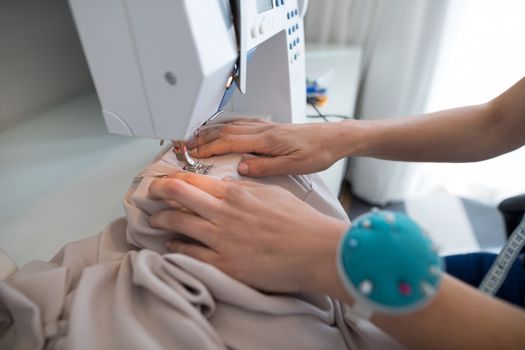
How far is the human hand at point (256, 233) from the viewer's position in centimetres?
37

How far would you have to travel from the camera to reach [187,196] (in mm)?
410

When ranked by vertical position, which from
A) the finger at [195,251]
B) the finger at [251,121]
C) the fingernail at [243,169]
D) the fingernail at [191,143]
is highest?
the fingernail at [191,143]

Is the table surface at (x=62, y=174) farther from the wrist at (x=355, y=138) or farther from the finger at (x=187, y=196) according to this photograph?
the wrist at (x=355, y=138)

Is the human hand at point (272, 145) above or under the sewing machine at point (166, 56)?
under

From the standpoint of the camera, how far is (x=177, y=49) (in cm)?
38

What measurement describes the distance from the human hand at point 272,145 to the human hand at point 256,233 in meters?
0.12

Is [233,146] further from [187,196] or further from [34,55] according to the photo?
[34,55]

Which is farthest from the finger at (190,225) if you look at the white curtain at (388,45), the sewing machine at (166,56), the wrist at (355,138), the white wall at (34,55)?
the white curtain at (388,45)

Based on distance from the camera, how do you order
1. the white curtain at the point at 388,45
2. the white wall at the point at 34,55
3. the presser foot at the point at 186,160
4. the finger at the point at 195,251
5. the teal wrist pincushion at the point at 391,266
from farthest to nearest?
the white curtain at the point at 388,45, the white wall at the point at 34,55, the presser foot at the point at 186,160, the finger at the point at 195,251, the teal wrist pincushion at the point at 391,266

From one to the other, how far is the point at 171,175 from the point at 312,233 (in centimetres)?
23

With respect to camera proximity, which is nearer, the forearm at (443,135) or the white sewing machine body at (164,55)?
the white sewing machine body at (164,55)

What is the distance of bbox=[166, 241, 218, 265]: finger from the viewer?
1.31ft

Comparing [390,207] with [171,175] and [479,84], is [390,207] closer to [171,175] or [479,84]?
[479,84]

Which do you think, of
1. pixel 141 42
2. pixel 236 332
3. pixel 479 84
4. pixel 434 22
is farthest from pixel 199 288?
pixel 479 84
